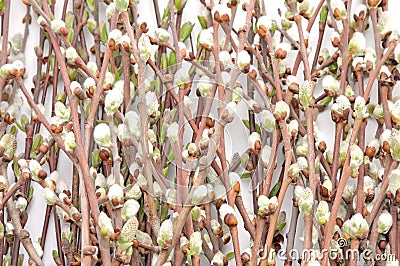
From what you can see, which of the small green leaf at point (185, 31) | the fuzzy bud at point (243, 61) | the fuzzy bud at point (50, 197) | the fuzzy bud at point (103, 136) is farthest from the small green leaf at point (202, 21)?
the fuzzy bud at point (50, 197)

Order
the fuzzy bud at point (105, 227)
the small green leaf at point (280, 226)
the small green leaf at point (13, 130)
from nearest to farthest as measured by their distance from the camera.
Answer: the fuzzy bud at point (105, 227) < the small green leaf at point (280, 226) < the small green leaf at point (13, 130)

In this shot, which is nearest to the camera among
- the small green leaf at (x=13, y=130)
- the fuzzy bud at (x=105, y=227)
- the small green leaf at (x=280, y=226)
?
the fuzzy bud at (x=105, y=227)

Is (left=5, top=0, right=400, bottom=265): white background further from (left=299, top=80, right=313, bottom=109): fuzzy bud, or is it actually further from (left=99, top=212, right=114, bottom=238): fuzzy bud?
(left=99, top=212, right=114, bottom=238): fuzzy bud

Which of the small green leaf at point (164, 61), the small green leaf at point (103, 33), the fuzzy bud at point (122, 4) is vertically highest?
the small green leaf at point (103, 33)

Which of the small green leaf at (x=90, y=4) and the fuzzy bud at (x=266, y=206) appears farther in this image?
the small green leaf at (x=90, y=4)

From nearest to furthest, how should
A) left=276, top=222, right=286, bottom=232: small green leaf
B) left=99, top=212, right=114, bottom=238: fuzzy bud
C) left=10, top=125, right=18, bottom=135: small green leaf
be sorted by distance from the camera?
left=99, top=212, right=114, bottom=238: fuzzy bud, left=276, top=222, right=286, bottom=232: small green leaf, left=10, top=125, right=18, bottom=135: small green leaf

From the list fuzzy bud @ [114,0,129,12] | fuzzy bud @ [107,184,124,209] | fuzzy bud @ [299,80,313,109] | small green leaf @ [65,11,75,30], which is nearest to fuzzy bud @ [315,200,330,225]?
fuzzy bud @ [299,80,313,109]

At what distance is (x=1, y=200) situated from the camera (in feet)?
3.05

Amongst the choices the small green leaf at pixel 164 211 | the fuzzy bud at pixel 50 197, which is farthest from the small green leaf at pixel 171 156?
the fuzzy bud at pixel 50 197

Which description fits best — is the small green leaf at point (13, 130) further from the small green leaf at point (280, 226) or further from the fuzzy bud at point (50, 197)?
the small green leaf at point (280, 226)

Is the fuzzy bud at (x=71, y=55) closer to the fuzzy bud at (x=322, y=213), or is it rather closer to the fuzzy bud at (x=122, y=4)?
the fuzzy bud at (x=122, y=4)

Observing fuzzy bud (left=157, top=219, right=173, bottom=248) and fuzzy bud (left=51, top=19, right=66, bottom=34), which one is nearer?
fuzzy bud (left=157, top=219, right=173, bottom=248)

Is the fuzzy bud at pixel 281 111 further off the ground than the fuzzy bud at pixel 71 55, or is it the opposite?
the fuzzy bud at pixel 71 55

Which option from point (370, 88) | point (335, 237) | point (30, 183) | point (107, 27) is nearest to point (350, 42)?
point (370, 88)
